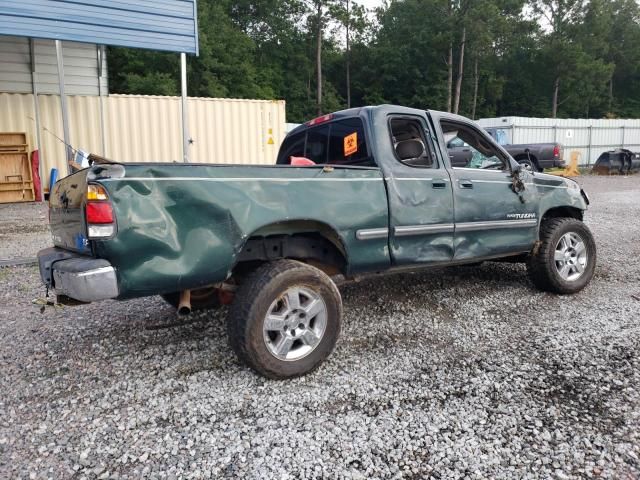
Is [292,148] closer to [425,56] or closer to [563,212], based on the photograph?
[563,212]

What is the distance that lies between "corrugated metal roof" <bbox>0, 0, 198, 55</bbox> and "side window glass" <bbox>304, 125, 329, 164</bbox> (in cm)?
823

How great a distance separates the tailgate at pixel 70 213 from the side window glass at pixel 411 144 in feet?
7.52

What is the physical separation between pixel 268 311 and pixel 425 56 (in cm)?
4610

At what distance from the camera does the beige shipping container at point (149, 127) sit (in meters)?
12.8

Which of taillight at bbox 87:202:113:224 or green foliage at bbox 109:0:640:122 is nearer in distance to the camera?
taillight at bbox 87:202:113:224

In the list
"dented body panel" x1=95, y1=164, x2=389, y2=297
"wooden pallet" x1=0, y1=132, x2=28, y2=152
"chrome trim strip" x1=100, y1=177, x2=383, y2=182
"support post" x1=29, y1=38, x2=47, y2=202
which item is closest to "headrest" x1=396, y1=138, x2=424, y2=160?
"chrome trim strip" x1=100, y1=177, x2=383, y2=182

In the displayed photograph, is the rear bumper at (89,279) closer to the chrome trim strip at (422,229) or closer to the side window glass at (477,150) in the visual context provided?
the chrome trim strip at (422,229)

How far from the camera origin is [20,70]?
1284cm

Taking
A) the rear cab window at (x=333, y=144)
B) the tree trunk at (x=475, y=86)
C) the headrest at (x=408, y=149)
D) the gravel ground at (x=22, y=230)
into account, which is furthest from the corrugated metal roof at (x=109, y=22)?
the tree trunk at (x=475, y=86)

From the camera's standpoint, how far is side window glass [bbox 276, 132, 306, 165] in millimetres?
4805

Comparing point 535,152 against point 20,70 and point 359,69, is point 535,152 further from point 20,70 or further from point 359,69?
point 359,69

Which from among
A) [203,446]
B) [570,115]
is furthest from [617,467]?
[570,115]

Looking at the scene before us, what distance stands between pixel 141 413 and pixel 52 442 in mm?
461

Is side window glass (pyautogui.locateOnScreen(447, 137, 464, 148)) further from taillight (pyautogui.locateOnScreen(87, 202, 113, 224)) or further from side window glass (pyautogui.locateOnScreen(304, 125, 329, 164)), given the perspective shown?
taillight (pyautogui.locateOnScreen(87, 202, 113, 224))
